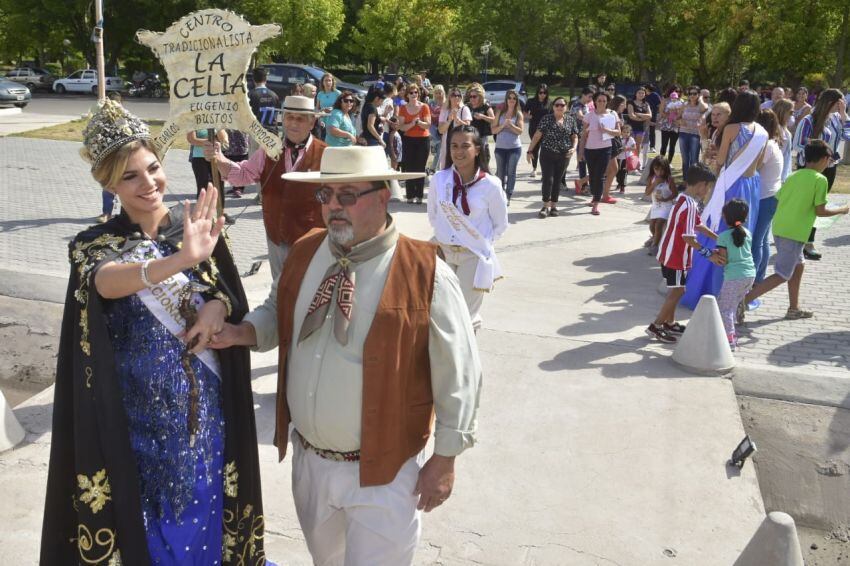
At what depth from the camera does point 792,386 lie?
5957mm

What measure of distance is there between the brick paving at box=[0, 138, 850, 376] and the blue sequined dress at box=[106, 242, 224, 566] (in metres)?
5.23

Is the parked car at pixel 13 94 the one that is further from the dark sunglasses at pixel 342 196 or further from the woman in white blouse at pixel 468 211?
the dark sunglasses at pixel 342 196

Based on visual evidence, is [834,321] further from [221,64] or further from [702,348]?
[221,64]

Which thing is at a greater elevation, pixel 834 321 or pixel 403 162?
pixel 403 162

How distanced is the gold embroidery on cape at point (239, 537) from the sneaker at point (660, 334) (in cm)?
477

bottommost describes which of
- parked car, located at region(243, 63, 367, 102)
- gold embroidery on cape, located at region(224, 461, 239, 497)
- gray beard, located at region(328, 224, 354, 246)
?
gold embroidery on cape, located at region(224, 461, 239, 497)

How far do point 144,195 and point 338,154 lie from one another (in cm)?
68

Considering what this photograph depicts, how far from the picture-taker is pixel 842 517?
4398 millimetres

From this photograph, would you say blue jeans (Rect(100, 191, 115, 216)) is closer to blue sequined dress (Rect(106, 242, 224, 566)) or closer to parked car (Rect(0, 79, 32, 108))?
blue sequined dress (Rect(106, 242, 224, 566))

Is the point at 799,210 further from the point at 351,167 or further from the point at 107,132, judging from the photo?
the point at 107,132

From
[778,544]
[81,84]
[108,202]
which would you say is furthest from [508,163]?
[81,84]

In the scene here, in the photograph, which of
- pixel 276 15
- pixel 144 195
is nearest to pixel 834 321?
pixel 144 195

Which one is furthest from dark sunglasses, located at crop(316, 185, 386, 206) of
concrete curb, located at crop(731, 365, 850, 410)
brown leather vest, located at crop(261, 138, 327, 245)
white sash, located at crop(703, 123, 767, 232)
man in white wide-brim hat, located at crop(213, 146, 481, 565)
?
white sash, located at crop(703, 123, 767, 232)

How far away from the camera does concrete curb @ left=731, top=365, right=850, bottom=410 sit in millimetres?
5789
